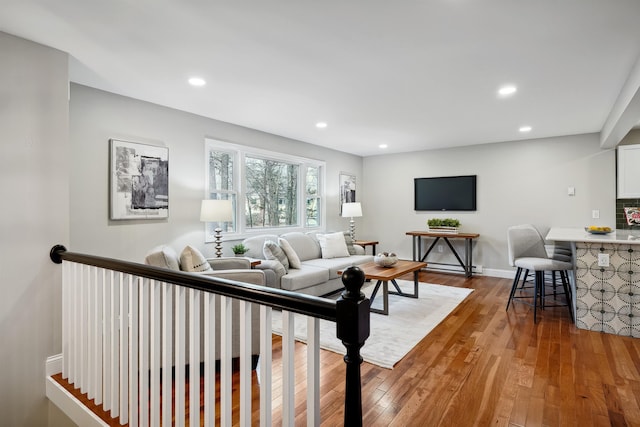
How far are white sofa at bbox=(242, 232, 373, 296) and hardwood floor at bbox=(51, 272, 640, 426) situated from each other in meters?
0.82

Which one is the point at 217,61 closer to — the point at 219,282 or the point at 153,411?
the point at 219,282

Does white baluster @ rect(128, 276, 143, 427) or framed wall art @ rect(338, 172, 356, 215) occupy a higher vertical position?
framed wall art @ rect(338, 172, 356, 215)

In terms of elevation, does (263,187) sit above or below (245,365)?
above

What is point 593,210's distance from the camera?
17.0 ft

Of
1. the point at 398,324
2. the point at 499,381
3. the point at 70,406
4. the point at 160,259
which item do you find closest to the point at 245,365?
the point at 160,259

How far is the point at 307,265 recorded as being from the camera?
15.3 feet

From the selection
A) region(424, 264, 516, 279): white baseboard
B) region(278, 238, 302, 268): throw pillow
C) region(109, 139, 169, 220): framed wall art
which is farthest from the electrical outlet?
region(109, 139, 169, 220): framed wall art

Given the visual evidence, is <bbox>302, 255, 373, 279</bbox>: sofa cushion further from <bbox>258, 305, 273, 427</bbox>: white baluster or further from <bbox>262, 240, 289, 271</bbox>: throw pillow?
<bbox>258, 305, 273, 427</bbox>: white baluster

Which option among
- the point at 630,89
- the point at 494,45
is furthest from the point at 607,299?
the point at 494,45

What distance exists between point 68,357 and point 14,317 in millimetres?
459

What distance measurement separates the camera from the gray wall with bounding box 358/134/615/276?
522cm

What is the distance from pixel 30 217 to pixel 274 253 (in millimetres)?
2350

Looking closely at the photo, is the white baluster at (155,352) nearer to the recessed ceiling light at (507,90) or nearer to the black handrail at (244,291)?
the black handrail at (244,291)

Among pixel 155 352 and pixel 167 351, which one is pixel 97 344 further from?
pixel 167 351
